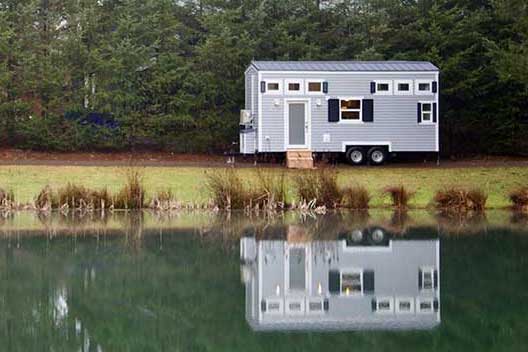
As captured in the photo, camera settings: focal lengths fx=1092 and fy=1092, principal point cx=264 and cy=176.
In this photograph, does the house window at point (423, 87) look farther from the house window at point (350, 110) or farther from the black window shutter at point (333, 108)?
the black window shutter at point (333, 108)

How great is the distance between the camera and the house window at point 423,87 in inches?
1249

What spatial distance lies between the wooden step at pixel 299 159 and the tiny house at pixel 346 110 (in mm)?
199

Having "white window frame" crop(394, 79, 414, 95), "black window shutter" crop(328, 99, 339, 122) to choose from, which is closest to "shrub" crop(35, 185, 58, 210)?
"black window shutter" crop(328, 99, 339, 122)

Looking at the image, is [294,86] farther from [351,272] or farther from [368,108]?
[351,272]

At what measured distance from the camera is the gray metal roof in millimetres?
31266

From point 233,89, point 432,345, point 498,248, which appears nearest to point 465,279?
point 498,248

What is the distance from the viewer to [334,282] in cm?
1302

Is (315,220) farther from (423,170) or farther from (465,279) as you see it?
(423,170)

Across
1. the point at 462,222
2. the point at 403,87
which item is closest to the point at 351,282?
the point at 462,222

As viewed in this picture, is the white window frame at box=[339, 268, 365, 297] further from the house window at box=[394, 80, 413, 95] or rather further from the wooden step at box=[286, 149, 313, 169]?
the house window at box=[394, 80, 413, 95]

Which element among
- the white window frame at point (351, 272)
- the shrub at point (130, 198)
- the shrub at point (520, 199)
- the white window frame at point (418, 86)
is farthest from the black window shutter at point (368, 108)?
the white window frame at point (351, 272)

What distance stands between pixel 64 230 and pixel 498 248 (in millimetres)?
6992

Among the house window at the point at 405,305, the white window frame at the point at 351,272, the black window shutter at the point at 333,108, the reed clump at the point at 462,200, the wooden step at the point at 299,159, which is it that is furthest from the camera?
the black window shutter at the point at 333,108

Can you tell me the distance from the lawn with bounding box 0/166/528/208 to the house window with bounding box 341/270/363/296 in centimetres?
855
